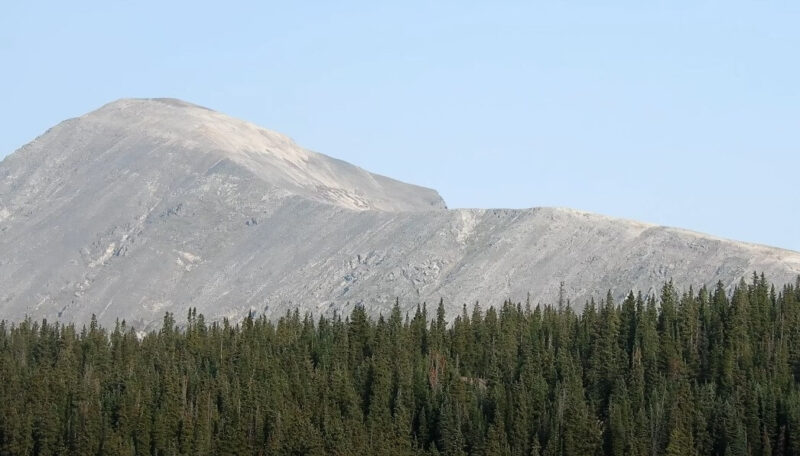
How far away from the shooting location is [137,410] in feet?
591

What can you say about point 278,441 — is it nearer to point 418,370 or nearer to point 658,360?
point 418,370

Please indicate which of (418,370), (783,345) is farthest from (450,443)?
(783,345)

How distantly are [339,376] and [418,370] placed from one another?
1002cm

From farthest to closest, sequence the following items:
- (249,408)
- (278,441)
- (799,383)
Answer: (799,383)
(249,408)
(278,441)

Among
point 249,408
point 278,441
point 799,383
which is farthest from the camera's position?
point 799,383

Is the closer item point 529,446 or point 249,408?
point 529,446

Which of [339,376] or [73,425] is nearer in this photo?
[73,425]

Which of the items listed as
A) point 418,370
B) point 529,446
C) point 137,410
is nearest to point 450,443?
point 529,446

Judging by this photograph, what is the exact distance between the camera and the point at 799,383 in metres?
191

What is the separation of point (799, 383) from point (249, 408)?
67236 millimetres

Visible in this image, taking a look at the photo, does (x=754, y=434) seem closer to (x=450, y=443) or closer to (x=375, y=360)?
(x=450, y=443)

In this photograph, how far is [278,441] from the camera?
16775 centimetres

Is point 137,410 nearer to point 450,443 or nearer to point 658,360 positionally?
point 450,443

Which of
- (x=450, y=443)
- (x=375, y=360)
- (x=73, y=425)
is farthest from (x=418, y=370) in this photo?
(x=73, y=425)
